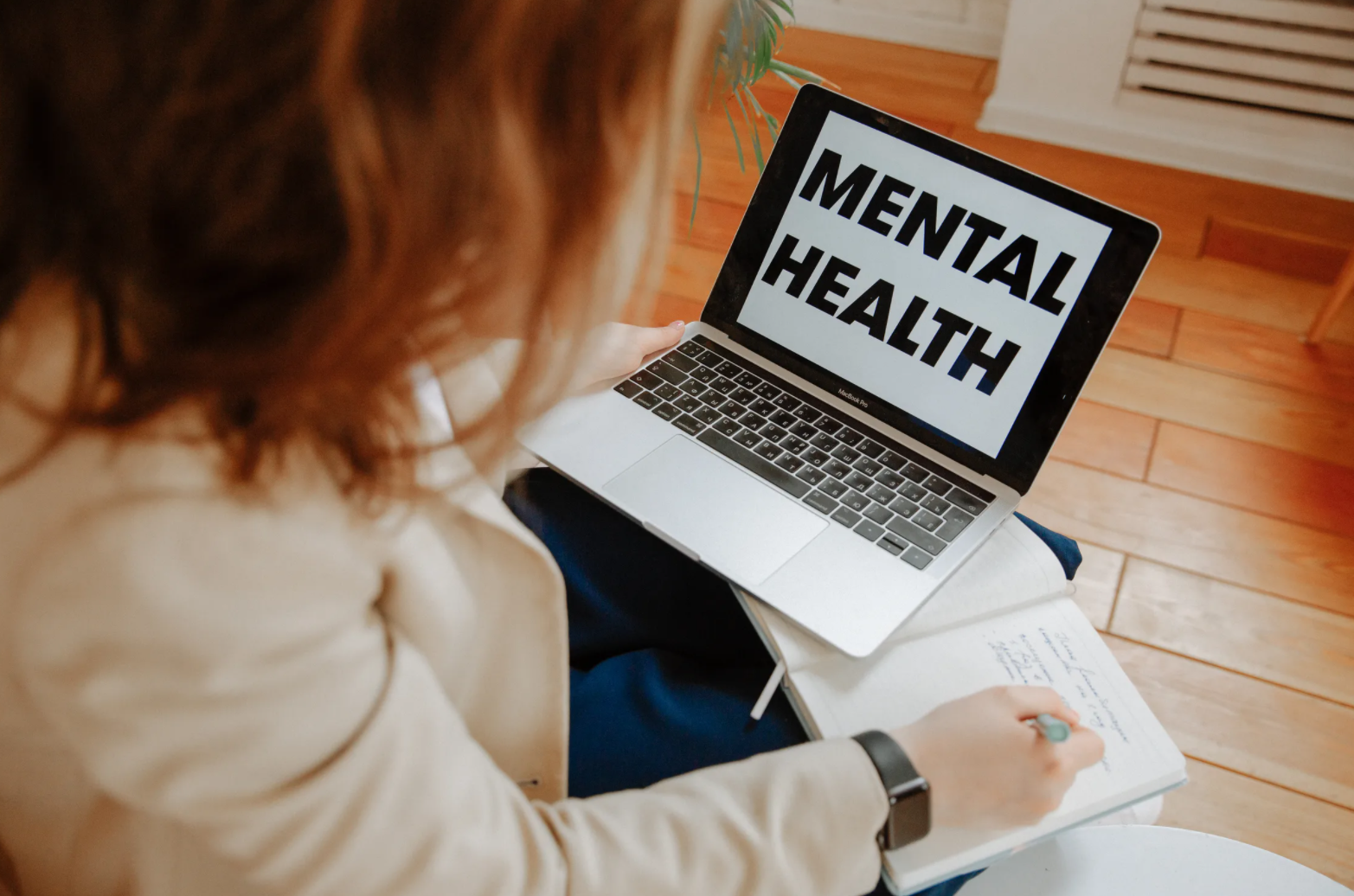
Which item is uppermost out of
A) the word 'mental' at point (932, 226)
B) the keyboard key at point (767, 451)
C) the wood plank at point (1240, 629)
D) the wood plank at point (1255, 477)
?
the word 'mental' at point (932, 226)

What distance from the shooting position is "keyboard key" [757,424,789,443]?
0.81 m

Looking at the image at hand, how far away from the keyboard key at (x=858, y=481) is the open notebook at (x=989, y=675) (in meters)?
0.10

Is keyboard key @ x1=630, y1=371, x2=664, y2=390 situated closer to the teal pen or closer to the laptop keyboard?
the laptop keyboard

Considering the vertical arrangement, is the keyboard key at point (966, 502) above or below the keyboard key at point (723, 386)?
below

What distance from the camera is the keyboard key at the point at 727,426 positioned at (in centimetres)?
81

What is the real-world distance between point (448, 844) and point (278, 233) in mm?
268

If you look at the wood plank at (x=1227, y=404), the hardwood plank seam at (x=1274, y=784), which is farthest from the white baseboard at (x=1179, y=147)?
the hardwood plank seam at (x=1274, y=784)

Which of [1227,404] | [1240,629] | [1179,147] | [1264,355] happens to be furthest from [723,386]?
[1179,147]

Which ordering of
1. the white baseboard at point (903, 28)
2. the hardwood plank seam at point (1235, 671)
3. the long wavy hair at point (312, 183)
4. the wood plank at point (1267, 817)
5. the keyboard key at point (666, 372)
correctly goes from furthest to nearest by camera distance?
1. the white baseboard at point (903, 28)
2. the hardwood plank seam at point (1235, 671)
3. the wood plank at point (1267, 817)
4. the keyboard key at point (666, 372)
5. the long wavy hair at point (312, 183)

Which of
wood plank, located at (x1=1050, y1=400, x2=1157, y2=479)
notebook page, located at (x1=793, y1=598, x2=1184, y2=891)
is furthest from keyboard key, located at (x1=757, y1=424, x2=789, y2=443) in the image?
wood plank, located at (x1=1050, y1=400, x2=1157, y2=479)

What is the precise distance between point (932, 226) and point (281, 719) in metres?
0.60

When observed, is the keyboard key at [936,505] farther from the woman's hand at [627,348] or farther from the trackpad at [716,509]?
the woman's hand at [627,348]

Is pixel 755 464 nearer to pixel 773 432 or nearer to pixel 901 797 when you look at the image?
pixel 773 432

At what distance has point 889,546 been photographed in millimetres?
725
